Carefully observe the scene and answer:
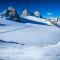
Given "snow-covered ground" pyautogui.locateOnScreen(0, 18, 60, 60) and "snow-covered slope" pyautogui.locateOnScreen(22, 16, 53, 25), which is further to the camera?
"snow-covered slope" pyautogui.locateOnScreen(22, 16, 53, 25)

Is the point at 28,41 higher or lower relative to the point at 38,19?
lower

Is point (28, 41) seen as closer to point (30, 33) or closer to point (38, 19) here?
point (30, 33)

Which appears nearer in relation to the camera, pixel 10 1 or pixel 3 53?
pixel 3 53

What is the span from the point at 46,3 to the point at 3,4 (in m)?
0.40

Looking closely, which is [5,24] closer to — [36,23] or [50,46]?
[36,23]

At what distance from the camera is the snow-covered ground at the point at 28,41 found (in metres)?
1.34

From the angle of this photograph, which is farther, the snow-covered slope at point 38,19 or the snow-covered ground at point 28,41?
the snow-covered slope at point 38,19

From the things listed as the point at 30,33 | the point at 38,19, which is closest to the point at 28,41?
the point at 30,33

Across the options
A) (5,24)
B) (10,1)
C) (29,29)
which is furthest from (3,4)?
(29,29)

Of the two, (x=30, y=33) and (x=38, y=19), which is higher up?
(x=38, y=19)

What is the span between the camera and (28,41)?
1414 millimetres

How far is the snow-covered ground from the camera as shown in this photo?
4.41 feet

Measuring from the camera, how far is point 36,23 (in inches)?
60.0

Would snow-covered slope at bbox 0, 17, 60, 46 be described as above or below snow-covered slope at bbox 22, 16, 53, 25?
below
